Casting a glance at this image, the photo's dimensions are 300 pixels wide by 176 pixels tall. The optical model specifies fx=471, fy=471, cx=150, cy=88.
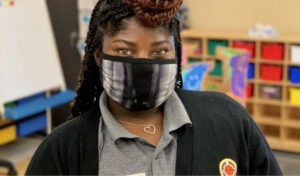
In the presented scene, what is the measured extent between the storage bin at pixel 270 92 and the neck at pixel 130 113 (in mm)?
3202

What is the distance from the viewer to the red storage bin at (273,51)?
4094 mm

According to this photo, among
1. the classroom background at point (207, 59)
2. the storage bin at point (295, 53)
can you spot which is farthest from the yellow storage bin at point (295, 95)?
the storage bin at point (295, 53)

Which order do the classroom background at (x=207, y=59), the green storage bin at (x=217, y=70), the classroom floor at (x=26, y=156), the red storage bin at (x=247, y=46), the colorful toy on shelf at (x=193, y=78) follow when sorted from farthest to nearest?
the green storage bin at (x=217, y=70), the red storage bin at (x=247, y=46), the classroom background at (x=207, y=59), the classroom floor at (x=26, y=156), the colorful toy on shelf at (x=193, y=78)

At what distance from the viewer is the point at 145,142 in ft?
3.78

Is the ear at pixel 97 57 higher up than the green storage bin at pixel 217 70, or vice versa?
the ear at pixel 97 57

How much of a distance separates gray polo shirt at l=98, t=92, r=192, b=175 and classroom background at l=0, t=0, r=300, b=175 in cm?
265

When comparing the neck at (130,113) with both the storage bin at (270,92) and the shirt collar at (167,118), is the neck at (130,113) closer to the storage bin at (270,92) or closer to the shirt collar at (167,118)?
the shirt collar at (167,118)

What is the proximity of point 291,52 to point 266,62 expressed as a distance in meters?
0.25

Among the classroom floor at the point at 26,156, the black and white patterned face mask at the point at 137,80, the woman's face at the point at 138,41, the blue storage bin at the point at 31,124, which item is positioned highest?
the woman's face at the point at 138,41

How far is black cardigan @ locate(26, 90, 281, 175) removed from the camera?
1.12 m

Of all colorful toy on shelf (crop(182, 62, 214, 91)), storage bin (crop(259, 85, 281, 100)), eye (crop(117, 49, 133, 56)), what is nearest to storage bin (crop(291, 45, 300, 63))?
storage bin (crop(259, 85, 281, 100))

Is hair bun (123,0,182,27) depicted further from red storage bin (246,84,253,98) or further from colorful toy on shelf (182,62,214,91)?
red storage bin (246,84,253,98)

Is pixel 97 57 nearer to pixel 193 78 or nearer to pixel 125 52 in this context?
pixel 125 52

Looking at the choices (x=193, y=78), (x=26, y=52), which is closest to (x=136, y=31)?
(x=193, y=78)
